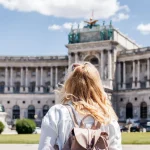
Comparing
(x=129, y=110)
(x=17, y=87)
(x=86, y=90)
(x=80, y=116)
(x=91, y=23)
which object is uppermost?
(x=91, y=23)

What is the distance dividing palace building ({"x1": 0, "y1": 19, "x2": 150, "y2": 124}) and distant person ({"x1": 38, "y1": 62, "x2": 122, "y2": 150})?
8023 centimetres

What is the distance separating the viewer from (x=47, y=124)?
16.8 feet

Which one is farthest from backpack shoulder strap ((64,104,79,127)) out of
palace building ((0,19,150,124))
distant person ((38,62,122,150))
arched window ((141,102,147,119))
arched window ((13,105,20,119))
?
arched window ((13,105,20,119))

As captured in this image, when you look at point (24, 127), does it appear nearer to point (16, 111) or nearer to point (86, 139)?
point (86, 139)

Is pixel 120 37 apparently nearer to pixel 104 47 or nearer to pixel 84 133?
pixel 104 47

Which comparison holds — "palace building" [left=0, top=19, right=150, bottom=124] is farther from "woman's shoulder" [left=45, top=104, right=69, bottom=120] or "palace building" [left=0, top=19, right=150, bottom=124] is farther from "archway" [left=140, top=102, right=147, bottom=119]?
"woman's shoulder" [left=45, top=104, right=69, bottom=120]

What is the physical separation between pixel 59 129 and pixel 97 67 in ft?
287

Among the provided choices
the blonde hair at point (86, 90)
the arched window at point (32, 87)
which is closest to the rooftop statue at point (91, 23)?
the arched window at point (32, 87)

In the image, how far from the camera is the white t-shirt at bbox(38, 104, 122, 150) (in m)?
5.09

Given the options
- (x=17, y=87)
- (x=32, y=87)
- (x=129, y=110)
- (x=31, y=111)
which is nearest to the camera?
(x=129, y=110)

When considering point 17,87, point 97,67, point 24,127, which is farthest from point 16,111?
point 24,127

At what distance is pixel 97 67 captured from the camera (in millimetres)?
92625

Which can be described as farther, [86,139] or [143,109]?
[143,109]

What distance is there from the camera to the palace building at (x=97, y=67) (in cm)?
8819
